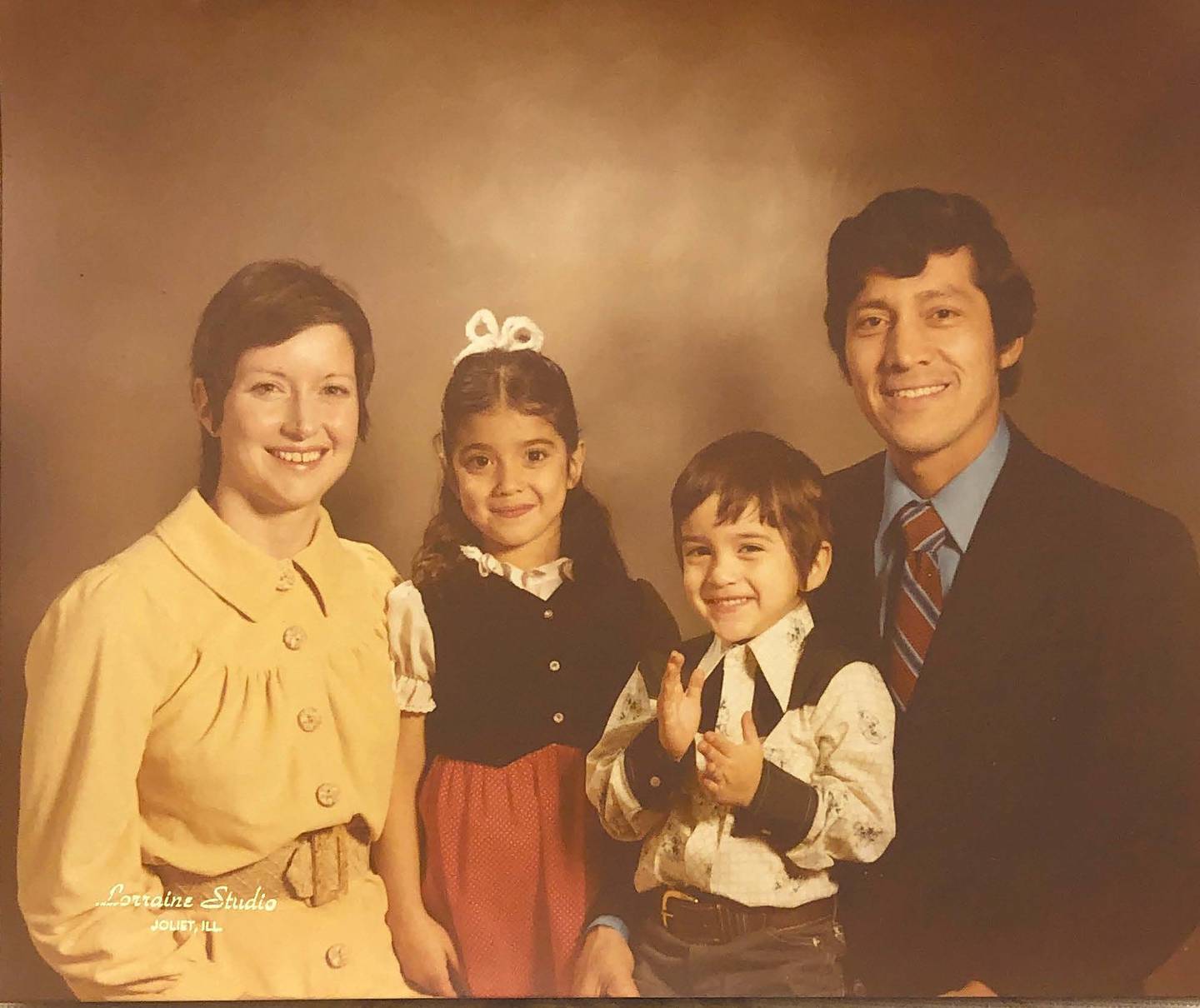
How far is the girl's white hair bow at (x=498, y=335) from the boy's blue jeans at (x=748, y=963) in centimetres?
139

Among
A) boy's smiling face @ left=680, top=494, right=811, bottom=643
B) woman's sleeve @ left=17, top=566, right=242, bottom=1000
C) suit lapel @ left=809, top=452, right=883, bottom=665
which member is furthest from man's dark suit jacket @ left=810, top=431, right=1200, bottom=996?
woman's sleeve @ left=17, top=566, right=242, bottom=1000

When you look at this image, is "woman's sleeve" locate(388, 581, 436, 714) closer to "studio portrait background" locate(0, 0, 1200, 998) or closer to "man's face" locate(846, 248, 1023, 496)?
"studio portrait background" locate(0, 0, 1200, 998)

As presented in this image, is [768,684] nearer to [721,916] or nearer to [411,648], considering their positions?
[721,916]

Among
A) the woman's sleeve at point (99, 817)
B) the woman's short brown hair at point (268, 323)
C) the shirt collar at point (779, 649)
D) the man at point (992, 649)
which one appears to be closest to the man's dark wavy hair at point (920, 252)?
the man at point (992, 649)

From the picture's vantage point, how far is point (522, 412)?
2.77 meters

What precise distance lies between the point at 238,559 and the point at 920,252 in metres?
1.78

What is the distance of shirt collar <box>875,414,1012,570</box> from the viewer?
276 centimetres

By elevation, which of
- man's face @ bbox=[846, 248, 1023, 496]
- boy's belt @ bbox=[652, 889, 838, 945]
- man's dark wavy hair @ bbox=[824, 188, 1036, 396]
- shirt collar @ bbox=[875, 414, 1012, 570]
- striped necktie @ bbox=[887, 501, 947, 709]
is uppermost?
man's dark wavy hair @ bbox=[824, 188, 1036, 396]

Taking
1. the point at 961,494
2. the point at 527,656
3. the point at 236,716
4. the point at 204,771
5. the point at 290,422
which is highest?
the point at 290,422

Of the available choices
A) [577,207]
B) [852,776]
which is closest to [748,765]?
[852,776]

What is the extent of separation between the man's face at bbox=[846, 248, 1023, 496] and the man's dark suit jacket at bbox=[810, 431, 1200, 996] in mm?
139

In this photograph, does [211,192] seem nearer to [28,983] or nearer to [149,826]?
[149,826]

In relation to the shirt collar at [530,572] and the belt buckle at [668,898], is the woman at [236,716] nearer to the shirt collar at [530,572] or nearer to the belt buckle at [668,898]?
the shirt collar at [530,572]

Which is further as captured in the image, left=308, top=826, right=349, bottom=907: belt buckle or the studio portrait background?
the studio portrait background
